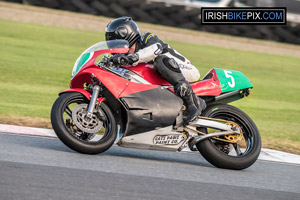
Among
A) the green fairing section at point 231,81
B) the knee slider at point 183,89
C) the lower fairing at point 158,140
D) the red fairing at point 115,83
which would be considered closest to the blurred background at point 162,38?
the green fairing section at point 231,81

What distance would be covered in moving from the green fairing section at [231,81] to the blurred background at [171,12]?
17.4 m

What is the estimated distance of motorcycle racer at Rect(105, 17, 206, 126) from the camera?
221 inches

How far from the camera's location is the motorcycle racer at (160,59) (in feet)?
18.4

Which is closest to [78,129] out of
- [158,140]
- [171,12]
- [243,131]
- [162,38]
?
[158,140]

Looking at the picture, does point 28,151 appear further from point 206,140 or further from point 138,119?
point 206,140

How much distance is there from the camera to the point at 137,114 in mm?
5590

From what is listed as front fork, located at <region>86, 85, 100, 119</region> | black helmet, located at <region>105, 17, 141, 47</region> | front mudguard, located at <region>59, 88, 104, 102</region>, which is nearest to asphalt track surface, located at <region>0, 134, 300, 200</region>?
front fork, located at <region>86, 85, 100, 119</region>

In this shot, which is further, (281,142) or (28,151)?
(281,142)

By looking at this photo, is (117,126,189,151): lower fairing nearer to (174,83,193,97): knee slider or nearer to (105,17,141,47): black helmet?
(174,83,193,97): knee slider

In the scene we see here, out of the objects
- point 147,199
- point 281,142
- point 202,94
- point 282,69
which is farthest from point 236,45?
point 147,199

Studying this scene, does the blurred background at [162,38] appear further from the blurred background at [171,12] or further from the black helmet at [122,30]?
the black helmet at [122,30]

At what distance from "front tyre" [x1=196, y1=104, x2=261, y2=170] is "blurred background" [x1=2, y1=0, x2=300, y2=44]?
17.6 metres

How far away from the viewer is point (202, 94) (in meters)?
5.93

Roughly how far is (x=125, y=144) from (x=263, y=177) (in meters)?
1.39
